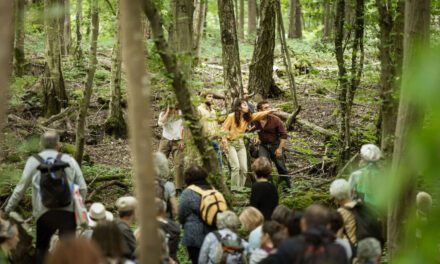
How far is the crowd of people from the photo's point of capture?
5.41 meters

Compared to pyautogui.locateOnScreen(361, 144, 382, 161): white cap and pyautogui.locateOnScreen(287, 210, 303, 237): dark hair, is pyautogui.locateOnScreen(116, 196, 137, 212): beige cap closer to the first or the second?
pyautogui.locateOnScreen(287, 210, 303, 237): dark hair

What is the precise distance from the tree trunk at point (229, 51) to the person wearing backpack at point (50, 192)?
651 centimetres

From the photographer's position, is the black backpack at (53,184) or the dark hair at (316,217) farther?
the black backpack at (53,184)

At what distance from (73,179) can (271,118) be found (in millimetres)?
5656

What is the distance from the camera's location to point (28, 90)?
55.8ft

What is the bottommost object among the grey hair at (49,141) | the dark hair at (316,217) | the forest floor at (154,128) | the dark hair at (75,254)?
the forest floor at (154,128)

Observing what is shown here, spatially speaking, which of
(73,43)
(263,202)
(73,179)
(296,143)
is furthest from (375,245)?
(73,43)

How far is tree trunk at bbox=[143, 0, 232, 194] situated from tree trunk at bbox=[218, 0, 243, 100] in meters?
5.13

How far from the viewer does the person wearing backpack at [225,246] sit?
6.57 m

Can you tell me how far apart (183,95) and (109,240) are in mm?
2916

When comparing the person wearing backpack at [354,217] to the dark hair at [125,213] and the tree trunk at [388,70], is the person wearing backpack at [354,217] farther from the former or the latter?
the dark hair at [125,213]

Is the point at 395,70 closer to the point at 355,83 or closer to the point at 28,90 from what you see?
the point at 355,83

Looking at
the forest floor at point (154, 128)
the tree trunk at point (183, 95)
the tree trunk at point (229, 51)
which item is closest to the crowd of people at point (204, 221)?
the tree trunk at point (183, 95)

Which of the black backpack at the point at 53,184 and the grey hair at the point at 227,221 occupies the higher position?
the black backpack at the point at 53,184
